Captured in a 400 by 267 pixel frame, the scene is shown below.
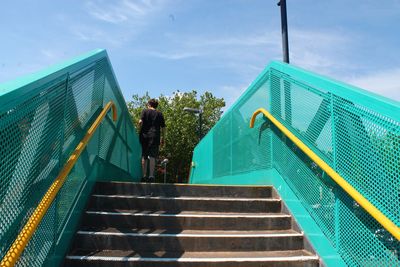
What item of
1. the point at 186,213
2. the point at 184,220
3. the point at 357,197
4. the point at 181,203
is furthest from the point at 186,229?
the point at 357,197

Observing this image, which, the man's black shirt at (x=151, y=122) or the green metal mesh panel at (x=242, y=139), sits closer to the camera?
the green metal mesh panel at (x=242, y=139)

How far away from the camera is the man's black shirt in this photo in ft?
21.7

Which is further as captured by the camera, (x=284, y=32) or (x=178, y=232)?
(x=284, y=32)

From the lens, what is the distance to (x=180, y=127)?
32062 millimetres

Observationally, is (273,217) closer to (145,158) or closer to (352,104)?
(352,104)

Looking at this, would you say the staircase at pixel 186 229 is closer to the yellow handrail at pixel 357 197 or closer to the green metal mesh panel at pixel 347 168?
the green metal mesh panel at pixel 347 168

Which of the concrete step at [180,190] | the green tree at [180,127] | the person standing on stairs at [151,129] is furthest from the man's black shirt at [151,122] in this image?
the green tree at [180,127]

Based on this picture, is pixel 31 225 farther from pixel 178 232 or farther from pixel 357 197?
pixel 357 197

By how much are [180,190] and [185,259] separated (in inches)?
56.0

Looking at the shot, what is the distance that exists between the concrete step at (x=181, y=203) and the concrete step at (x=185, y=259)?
0.80 m

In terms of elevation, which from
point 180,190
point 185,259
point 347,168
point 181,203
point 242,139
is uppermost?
point 242,139

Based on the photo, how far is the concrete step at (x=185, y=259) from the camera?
325 cm

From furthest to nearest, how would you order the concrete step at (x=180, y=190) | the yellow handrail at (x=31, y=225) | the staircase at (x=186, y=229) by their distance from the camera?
the concrete step at (x=180, y=190), the staircase at (x=186, y=229), the yellow handrail at (x=31, y=225)

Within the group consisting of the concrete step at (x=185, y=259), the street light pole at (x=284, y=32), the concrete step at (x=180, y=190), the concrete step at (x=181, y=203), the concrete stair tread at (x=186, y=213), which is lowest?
the concrete step at (x=185, y=259)
